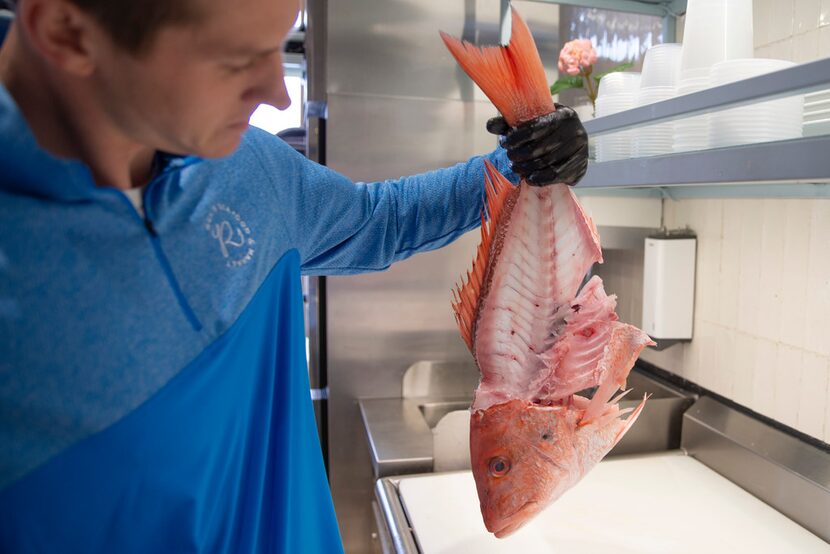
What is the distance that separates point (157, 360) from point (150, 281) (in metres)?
0.10

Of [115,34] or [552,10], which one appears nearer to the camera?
[115,34]

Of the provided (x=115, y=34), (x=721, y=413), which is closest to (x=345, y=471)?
(x=721, y=413)

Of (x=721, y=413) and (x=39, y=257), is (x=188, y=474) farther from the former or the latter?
(x=721, y=413)

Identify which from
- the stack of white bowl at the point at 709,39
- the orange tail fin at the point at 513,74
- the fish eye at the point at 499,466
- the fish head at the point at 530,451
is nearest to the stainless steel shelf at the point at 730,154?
the stack of white bowl at the point at 709,39

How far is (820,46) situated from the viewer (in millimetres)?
1596

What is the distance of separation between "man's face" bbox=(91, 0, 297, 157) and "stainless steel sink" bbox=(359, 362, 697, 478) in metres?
1.42

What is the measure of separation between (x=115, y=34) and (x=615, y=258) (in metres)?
2.29

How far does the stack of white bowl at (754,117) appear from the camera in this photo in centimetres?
94

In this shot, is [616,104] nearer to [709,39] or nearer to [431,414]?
[709,39]

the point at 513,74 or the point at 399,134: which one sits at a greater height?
the point at 399,134

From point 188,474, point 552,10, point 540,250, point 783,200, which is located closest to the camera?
point 188,474

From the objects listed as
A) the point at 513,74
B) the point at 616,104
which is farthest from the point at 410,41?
the point at 513,74

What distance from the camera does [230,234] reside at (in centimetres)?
86

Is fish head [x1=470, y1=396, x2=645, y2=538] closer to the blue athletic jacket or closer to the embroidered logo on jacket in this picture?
the blue athletic jacket
